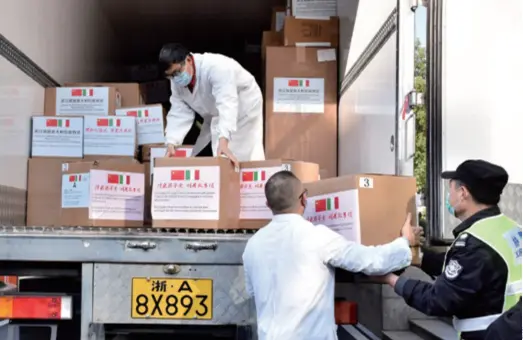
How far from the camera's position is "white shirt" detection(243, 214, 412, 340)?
2.33m

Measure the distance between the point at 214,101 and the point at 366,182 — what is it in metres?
1.46

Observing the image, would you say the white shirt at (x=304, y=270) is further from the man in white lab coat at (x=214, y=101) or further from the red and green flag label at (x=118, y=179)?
the red and green flag label at (x=118, y=179)

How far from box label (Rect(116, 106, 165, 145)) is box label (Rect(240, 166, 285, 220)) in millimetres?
2076

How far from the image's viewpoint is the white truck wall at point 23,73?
3947 mm

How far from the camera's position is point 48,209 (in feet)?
14.0

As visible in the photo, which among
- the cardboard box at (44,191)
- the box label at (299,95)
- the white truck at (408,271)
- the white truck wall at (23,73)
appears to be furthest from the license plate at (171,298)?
the box label at (299,95)

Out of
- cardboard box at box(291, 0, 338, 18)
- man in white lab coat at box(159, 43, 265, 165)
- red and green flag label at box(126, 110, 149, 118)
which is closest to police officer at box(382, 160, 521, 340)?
man in white lab coat at box(159, 43, 265, 165)

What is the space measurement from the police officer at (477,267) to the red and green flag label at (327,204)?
45 cm

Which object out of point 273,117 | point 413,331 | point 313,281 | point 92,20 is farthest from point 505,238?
point 92,20

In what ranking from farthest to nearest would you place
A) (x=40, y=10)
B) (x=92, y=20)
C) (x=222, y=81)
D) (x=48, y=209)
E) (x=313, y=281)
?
(x=92, y=20) < (x=40, y=10) < (x=48, y=209) < (x=222, y=81) < (x=313, y=281)

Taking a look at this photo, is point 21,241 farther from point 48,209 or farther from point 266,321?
point 48,209

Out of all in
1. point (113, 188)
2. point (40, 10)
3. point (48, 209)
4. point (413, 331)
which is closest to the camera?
point (413, 331)

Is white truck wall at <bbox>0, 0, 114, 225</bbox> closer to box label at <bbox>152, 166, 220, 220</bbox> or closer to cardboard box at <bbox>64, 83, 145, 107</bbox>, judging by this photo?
cardboard box at <bbox>64, 83, 145, 107</bbox>

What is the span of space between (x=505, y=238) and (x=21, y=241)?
173cm
